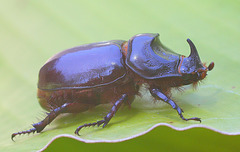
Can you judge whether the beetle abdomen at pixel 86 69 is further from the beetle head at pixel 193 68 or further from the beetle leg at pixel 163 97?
the beetle head at pixel 193 68

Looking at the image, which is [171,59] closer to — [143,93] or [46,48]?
[143,93]

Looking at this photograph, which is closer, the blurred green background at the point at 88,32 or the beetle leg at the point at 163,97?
the beetle leg at the point at 163,97

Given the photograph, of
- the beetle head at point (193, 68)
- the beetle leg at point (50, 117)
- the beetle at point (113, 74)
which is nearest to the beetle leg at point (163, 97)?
the beetle at point (113, 74)

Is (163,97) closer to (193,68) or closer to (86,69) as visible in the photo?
(193,68)

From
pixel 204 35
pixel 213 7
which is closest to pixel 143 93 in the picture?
pixel 204 35

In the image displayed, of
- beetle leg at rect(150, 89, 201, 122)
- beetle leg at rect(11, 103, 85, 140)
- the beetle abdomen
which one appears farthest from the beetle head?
beetle leg at rect(11, 103, 85, 140)

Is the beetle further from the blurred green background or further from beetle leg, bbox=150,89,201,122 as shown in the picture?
the blurred green background

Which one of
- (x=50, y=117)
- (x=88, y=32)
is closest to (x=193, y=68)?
(x=50, y=117)
